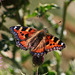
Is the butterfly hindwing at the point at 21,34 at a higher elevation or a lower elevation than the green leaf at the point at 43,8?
lower

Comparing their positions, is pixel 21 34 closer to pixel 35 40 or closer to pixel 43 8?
pixel 35 40

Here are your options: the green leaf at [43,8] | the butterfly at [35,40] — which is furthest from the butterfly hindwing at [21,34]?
the green leaf at [43,8]

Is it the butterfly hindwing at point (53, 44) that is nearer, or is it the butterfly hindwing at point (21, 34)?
the butterfly hindwing at point (53, 44)

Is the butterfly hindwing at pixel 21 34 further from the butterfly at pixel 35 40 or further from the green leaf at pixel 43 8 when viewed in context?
the green leaf at pixel 43 8

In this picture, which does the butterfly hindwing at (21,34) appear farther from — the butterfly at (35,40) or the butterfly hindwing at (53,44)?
the butterfly hindwing at (53,44)

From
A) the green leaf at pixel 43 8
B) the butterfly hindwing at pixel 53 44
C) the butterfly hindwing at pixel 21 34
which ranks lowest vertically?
the butterfly hindwing at pixel 53 44

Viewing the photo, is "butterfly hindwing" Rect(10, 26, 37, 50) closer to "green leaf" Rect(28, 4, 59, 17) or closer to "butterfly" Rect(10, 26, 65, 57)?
"butterfly" Rect(10, 26, 65, 57)

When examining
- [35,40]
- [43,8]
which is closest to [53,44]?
[35,40]
